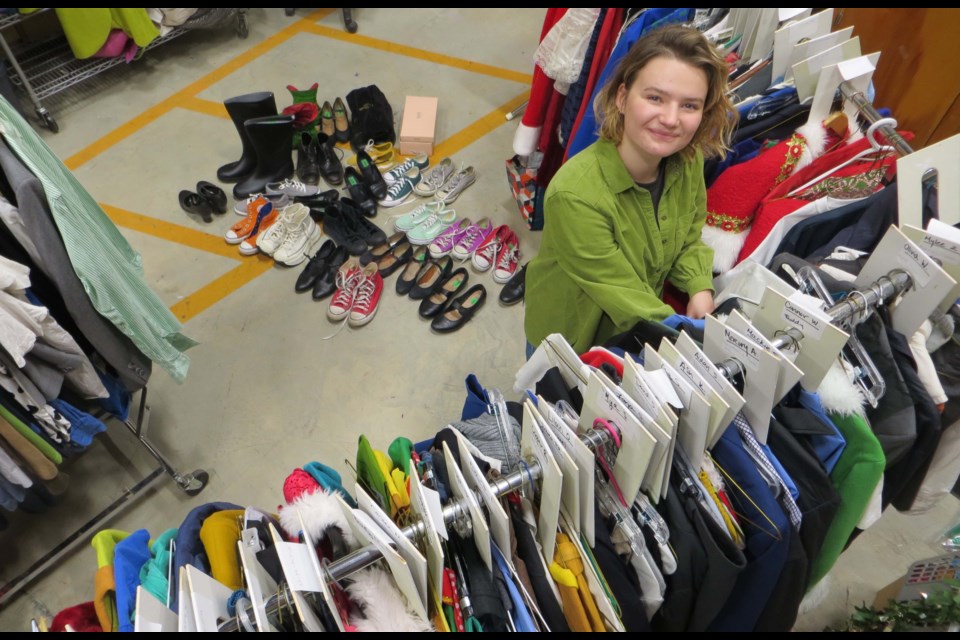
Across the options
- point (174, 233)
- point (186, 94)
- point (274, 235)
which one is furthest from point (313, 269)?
point (186, 94)

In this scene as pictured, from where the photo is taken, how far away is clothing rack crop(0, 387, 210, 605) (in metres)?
2.40

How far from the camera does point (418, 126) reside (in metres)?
4.20

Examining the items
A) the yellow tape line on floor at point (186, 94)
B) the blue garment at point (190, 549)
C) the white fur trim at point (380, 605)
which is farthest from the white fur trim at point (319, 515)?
the yellow tape line on floor at point (186, 94)

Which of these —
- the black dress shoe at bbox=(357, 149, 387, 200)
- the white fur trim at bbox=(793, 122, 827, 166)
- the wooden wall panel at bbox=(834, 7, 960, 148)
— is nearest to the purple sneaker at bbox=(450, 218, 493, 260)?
the black dress shoe at bbox=(357, 149, 387, 200)

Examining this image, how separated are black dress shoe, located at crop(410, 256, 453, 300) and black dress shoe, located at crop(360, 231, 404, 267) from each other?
0.28 m

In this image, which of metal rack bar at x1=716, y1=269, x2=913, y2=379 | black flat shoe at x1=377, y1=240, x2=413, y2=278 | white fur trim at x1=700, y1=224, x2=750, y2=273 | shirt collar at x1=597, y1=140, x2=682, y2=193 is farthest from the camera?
black flat shoe at x1=377, y1=240, x2=413, y2=278

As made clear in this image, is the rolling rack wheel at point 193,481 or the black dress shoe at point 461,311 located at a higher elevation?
the black dress shoe at point 461,311

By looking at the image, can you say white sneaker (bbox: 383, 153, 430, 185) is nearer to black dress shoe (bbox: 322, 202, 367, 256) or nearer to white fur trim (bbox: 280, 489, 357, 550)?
black dress shoe (bbox: 322, 202, 367, 256)

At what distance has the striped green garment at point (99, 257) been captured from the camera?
172 centimetres

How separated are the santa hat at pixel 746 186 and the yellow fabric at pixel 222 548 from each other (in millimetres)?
1757

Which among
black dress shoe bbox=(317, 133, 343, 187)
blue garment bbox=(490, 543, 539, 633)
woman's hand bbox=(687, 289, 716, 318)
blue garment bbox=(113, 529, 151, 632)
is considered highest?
blue garment bbox=(490, 543, 539, 633)

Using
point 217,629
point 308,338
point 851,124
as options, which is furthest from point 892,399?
point 308,338

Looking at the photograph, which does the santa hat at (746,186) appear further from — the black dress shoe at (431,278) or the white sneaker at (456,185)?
the white sneaker at (456,185)

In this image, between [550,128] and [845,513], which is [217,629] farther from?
[550,128]
